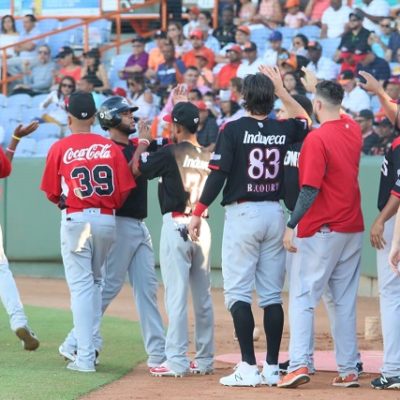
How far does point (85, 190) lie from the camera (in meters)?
7.05

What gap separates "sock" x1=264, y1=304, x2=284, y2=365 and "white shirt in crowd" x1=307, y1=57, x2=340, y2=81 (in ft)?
27.9

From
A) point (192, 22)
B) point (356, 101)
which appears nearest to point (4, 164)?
point (356, 101)

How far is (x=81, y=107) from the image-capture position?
709 centimetres

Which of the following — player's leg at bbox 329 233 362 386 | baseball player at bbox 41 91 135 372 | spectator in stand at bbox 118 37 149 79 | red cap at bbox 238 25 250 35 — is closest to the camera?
player's leg at bbox 329 233 362 386

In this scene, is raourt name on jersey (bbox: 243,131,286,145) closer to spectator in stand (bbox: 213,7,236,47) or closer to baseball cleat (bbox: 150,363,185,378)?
baseball cleat (bbox: 150,363,185,378)

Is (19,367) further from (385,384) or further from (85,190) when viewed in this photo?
(385,384)

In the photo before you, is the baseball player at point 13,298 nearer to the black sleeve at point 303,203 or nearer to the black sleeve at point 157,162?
the black sleeve at point 157,162

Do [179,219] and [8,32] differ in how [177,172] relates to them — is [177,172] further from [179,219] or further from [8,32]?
[8,32]

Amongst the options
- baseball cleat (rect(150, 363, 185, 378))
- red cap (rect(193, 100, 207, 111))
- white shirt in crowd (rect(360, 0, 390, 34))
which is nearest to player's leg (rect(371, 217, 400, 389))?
baseball cleat (rect(150, 363, 185, 378))

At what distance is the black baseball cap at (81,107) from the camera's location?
7.10 m

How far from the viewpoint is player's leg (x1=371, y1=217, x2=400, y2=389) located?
6.34 m

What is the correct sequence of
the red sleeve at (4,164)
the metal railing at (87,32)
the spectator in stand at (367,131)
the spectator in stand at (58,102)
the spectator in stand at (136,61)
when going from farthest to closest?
1. the metal railing at (87,32)
2. the spectator in stand at (136,61)
3. the spectator in stand at (58,102)
4. the spectator in stand at (367,131)
5. the red sleeve at (4,164)

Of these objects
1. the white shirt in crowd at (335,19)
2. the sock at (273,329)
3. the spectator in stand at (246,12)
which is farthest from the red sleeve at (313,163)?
the spectator in stand at (246,12)

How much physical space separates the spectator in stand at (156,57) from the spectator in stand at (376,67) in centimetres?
346
